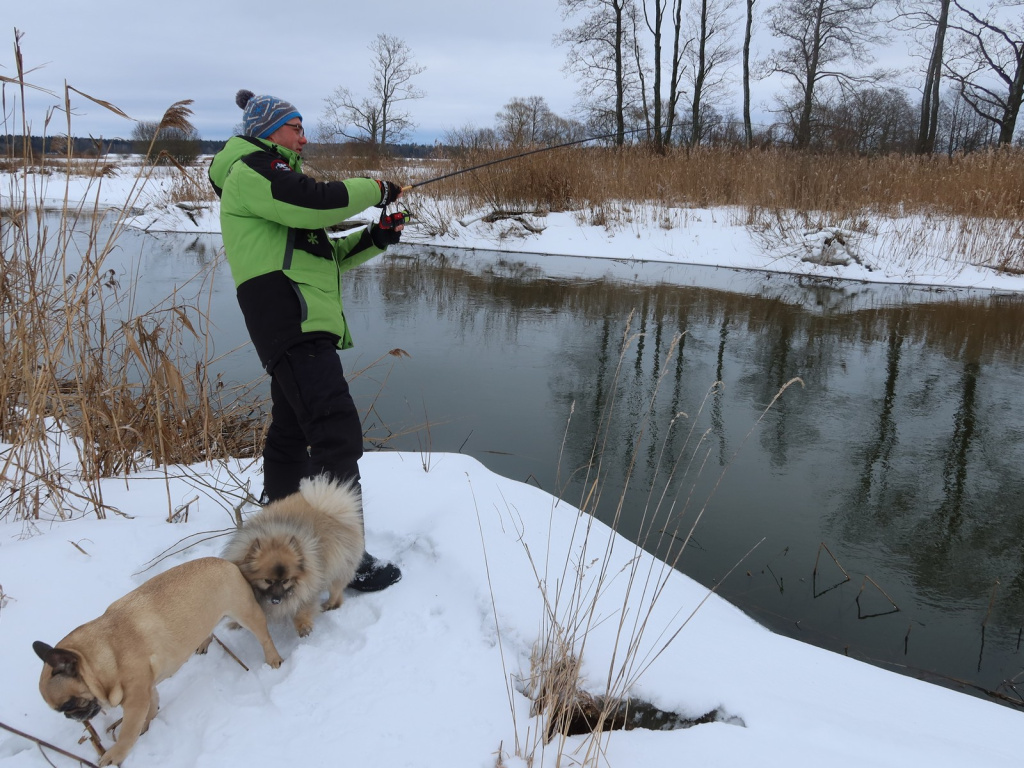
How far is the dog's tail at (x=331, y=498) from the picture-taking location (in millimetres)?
1981

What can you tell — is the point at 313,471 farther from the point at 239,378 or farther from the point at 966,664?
the point at 239,378

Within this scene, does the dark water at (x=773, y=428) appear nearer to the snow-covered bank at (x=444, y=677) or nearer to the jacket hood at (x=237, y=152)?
the snow-covered bank at (x=444, y=677)

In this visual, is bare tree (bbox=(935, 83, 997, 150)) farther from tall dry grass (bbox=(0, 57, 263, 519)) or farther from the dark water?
tall dry grass (bbox=(0, 57, 263, 519))

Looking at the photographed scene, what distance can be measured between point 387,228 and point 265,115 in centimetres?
58

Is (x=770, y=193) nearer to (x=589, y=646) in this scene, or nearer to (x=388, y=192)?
(x=388, y=192)

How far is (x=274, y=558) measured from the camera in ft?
5.84

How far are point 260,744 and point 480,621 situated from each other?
0.73m

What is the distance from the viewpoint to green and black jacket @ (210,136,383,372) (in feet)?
6.67

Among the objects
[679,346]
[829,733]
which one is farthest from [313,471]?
[679,346]

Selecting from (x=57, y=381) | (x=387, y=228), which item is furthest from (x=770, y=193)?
(x=57, y=381)

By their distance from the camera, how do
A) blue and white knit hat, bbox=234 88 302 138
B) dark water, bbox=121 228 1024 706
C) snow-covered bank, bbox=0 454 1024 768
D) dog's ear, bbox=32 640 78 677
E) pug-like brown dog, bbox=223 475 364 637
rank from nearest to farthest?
dog's ear, bbox=32 640 78 677
snow-covered bank, bbox=0 454 1024 768
pug-like brown dog, bbox=223 475 364 637
blue and white knit hat, bbox=234 88 302 138
dark water, bbox=121 228 1024 706

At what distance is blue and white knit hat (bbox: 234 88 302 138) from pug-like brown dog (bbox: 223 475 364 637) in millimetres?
1257

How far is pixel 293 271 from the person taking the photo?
2133 millimetres

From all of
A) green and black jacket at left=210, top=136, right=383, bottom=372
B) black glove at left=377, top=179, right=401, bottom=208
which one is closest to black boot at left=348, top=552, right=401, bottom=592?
green and black jacket at left=210, top=136, right=383, bottom=372
